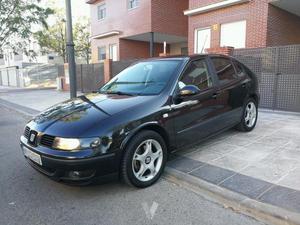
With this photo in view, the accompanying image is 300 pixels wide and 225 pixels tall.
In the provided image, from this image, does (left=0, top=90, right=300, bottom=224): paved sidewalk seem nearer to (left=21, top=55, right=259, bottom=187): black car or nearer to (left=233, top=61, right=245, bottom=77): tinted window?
(left=21, top=55, right=259, bottom=187): black car

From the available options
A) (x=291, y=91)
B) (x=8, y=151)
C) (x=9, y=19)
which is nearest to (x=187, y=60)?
(x=8, y=151)

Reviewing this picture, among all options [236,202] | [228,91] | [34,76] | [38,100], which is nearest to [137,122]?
[236,202]

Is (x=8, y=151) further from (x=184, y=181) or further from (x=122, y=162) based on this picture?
(x=184, y=181)

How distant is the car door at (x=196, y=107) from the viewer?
4.14 meters

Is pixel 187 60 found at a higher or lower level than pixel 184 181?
higher

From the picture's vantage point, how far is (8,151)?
218 inches

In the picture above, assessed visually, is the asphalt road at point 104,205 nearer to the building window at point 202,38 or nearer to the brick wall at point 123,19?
the building window at point 202,38

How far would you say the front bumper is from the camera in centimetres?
315

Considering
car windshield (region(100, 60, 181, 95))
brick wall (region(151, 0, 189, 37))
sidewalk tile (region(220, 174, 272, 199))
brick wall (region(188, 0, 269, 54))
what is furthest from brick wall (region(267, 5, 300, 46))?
sidewalk tile (region(220, 174, 272, 199))

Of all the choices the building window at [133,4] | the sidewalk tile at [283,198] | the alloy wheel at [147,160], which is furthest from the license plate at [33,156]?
the building window at [133,4]

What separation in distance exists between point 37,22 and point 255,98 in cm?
2113

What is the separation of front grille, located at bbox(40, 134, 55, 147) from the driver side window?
1.98 metres

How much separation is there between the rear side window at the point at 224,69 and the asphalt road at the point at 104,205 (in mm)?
2286

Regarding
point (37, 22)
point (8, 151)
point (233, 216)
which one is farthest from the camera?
point (37, 22)
